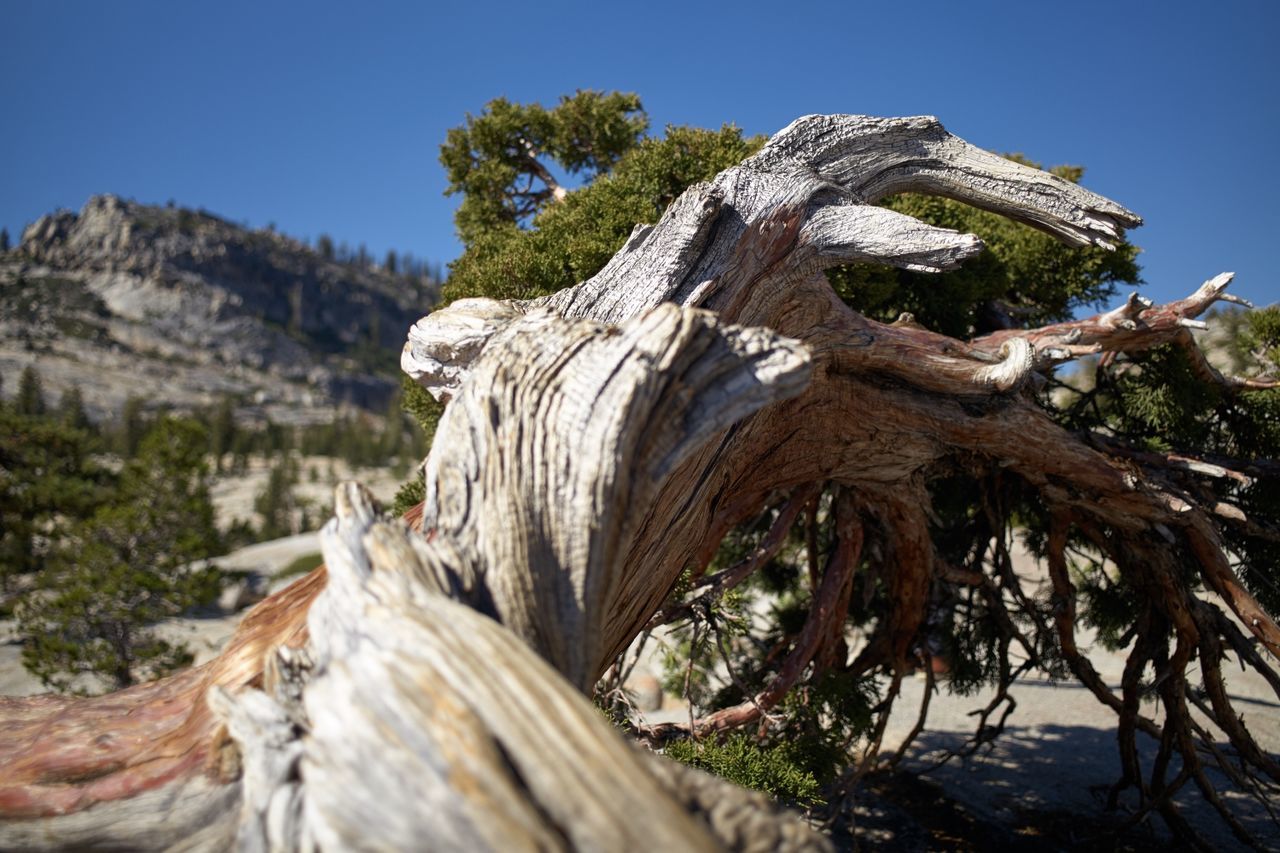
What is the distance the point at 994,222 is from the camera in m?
6.47

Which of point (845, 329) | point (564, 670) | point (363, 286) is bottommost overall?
point (564, 670)

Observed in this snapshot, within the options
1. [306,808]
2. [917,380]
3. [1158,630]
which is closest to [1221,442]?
[1158,630]

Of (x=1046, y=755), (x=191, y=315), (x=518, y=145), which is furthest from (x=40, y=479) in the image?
(x=191, y=315)

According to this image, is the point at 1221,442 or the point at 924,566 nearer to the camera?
A: the point at 924,566

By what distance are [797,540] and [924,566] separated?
2.37 m

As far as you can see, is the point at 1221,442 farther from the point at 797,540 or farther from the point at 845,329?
the point at 845,329

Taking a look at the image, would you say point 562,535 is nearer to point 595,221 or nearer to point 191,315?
point 595,221

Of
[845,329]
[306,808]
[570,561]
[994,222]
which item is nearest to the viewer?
[306,808]

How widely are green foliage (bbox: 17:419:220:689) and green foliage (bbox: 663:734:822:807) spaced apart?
38.0ft

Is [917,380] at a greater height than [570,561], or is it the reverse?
[917,380]

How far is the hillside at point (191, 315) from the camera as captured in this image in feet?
296

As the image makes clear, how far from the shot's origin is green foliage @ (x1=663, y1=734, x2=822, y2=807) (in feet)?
12.3

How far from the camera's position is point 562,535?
2.06m

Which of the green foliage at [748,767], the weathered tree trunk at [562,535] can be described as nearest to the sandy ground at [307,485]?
the green foliage at [748,767]
